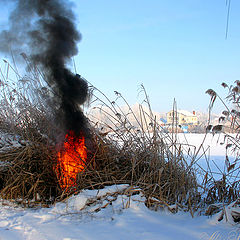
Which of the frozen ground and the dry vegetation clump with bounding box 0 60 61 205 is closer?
the frozen ground

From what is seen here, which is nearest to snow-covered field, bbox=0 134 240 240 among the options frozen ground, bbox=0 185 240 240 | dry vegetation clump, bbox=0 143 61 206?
frozen ground, bbox=0 185 240 240

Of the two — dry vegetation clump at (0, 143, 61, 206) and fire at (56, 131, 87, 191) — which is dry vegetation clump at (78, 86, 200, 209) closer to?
fire at (56, 131, 87, 191)

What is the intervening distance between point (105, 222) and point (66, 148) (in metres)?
1.11

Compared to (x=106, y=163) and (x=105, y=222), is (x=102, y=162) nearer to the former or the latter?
(x=106, y=163)

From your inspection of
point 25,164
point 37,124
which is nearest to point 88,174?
point 25,164

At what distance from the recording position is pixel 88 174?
115 inches

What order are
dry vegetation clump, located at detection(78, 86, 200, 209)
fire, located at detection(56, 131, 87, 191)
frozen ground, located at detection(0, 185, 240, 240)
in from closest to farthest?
frozen ground, located at detection(0, 185, 240, 240) < dry vegetation clump, located at detection(78, 86, 200, 209) < fire, located at detection(56, 131, 87, 191)

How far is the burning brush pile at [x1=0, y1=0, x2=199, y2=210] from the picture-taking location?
9.62 ft

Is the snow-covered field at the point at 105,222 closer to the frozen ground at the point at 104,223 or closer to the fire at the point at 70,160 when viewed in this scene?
the frozen ground at the point at 104,223

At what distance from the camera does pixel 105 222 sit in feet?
7.57

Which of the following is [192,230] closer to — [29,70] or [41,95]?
[41,95]

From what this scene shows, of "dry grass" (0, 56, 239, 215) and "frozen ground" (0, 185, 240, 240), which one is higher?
"dry grass" (0, 56, 239, 215)

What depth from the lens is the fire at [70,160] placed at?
3.01 metres

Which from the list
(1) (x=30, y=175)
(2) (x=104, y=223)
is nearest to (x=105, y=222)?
(2) (x=104, y=223)
